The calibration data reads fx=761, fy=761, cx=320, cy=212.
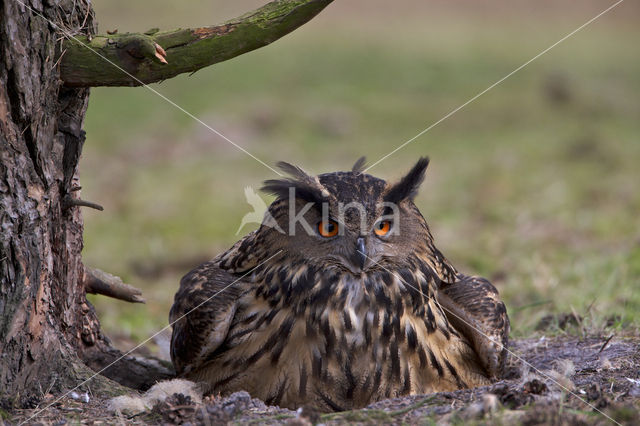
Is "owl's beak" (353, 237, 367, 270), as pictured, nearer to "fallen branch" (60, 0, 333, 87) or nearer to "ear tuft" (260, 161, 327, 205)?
"ear tuft" (260, 161, 327, 205)

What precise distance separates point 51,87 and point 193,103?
1233 centimetres

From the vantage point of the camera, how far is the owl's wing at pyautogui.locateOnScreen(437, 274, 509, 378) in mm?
4348

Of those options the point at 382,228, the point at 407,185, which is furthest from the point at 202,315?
the point at 407,185

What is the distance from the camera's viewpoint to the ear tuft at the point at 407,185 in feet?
13.9

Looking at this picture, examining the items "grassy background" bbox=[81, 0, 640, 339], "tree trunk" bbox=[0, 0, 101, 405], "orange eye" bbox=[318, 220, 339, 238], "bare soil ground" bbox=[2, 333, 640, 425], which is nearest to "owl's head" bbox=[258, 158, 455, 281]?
"orange eye" bbox=[318, 220, 339, 238]

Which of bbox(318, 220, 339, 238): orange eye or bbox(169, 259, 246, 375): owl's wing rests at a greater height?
bbox(318, 220, 339, 238): orange eye

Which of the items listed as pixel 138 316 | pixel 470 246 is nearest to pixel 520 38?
pixel 470 246

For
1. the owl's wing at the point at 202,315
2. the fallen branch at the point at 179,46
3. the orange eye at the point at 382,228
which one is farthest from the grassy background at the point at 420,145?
the fallen branch at the point at 179,46

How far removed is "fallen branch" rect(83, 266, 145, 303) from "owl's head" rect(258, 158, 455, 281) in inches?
39.5

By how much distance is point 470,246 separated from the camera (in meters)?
8.51

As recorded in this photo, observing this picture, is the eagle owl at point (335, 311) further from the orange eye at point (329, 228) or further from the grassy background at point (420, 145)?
the grassy background at point (420, 145)

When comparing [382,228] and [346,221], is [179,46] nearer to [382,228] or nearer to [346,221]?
[346,221]

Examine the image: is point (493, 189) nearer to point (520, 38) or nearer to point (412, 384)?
point (412, 384)

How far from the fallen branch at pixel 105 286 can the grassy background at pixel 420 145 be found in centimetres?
146
